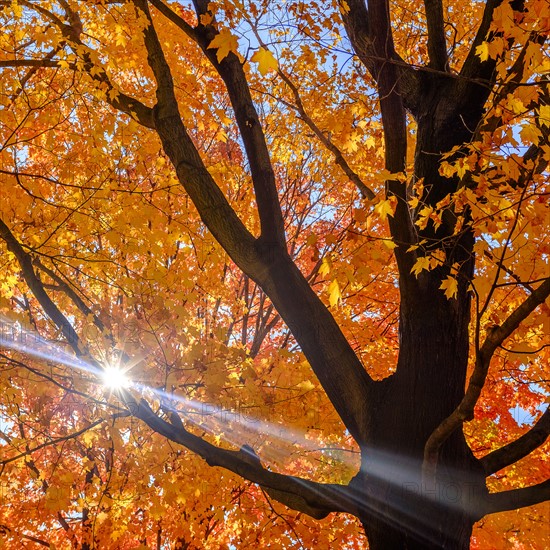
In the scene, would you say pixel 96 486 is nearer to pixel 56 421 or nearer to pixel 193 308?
pixel 56 421

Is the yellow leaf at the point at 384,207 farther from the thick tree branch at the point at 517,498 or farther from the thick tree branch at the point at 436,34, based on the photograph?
the thick tree branch at the point at 517,498

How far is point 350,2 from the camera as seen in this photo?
3934 mm

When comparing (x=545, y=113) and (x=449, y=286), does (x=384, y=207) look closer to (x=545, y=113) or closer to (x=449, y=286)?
(x=449, y=286)

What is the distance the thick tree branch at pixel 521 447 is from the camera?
2896 mm

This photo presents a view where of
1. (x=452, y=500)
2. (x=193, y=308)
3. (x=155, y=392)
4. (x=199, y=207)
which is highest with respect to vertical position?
(x=193, y=308)

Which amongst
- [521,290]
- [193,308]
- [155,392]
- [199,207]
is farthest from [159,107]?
[193,308]

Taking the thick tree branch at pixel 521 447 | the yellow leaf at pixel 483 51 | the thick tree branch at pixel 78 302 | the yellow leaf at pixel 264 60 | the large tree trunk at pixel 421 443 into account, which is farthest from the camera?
the thick tree branch at pixel 78 302

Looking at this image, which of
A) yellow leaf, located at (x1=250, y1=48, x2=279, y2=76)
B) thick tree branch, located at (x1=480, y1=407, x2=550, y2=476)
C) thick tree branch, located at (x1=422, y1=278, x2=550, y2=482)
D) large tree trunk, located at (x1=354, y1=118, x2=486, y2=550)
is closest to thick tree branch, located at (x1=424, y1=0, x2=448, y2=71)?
large tree trunk, located at (x1=354, y1=118, x2=486, y2=550)

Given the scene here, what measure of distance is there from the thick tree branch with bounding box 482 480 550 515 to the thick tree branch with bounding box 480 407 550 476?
155 millimetres

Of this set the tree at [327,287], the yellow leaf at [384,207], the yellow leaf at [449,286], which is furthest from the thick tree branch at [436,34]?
the yellow leaf at [449,286]

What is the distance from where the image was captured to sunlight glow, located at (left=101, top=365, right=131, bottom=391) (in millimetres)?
3260

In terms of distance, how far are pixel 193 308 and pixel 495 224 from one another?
452 cm

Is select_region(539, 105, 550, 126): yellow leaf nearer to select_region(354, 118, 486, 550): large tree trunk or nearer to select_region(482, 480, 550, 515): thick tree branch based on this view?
select_region(354, 118, 486, 550): large tree trunk

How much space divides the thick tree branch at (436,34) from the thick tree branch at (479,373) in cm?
193
